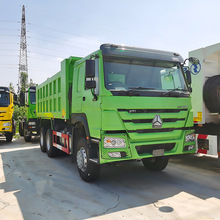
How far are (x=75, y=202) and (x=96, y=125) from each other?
53.1 inches

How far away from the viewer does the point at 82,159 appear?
15.7ft

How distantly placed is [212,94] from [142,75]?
6.12 feet

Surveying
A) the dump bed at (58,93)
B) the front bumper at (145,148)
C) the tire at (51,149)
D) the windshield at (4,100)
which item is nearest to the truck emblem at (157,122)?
the front bumper at (145,148)

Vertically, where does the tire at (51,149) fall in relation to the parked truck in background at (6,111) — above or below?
below

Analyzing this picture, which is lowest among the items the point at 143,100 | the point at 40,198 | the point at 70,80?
the point at 40,198

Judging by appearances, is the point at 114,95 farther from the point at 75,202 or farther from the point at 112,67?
the point at 75,202

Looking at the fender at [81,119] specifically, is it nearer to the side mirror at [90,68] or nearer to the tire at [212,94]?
the side mirror at [90,68]

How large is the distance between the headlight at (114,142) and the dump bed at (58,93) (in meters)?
2.18

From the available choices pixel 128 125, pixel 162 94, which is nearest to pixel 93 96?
pixel 128 125

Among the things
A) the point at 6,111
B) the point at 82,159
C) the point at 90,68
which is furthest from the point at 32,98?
the point at 90,68

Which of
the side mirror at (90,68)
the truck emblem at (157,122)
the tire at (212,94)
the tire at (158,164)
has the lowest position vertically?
the tire at (158,164)

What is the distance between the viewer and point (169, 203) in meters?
3.64

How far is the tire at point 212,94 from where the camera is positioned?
5059mm

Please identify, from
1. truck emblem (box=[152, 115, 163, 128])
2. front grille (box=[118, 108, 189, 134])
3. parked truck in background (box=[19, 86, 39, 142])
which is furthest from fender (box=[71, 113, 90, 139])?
parked truck in background (box=[19, 86, 39, 142])
